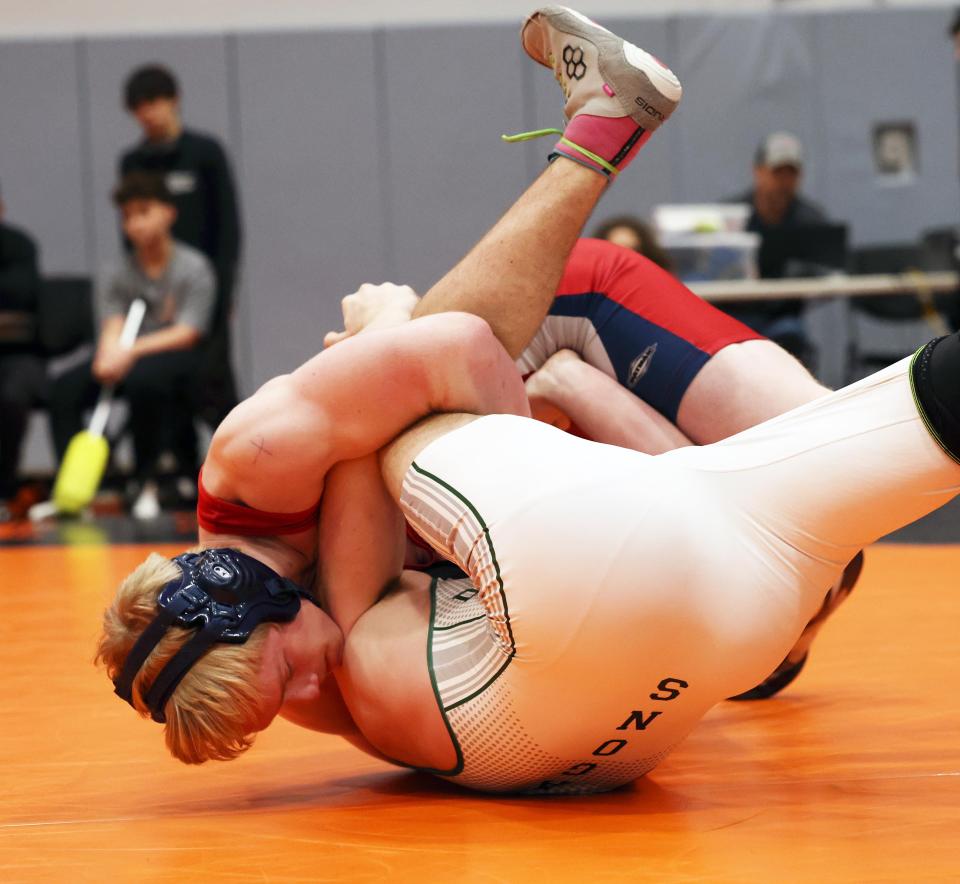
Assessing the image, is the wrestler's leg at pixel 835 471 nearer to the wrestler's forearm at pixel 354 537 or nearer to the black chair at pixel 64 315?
the wrestler's forearm at pixel 354 537

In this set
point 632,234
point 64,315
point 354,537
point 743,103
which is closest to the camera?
point 354,537

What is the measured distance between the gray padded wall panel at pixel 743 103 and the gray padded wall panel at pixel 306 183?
2.00 meters

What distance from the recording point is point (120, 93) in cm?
880

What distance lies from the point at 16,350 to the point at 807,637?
533cm

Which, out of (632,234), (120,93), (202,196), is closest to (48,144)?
(120,93)

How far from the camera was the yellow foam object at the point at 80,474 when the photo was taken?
235 inches

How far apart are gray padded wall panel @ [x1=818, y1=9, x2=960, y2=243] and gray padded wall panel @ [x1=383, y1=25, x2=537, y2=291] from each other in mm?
1996

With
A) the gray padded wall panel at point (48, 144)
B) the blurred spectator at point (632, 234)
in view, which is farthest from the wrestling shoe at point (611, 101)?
the gray padded wall panel at point (48, 144)

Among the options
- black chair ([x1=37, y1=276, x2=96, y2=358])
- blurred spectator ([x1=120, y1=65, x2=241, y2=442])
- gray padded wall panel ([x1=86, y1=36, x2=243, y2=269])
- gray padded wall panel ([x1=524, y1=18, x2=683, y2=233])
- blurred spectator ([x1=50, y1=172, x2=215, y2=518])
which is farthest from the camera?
gray padded wall panel ([x1=524, y1=18, x2=683, y2=233])

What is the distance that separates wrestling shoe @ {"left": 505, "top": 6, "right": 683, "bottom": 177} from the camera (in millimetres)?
2055

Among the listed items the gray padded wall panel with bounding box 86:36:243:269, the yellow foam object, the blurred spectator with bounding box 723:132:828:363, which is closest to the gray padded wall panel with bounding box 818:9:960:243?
the blurred spectator with bounding box 723:132:828:363

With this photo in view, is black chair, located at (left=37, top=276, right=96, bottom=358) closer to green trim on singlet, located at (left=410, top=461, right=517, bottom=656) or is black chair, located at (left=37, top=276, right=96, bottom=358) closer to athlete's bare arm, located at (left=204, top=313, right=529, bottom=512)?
athlete's bare arm, located at (left=204, top=313, right=529, bottom=512)

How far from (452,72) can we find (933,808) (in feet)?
25.7

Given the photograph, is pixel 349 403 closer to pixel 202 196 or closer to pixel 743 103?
pixel 202 196
